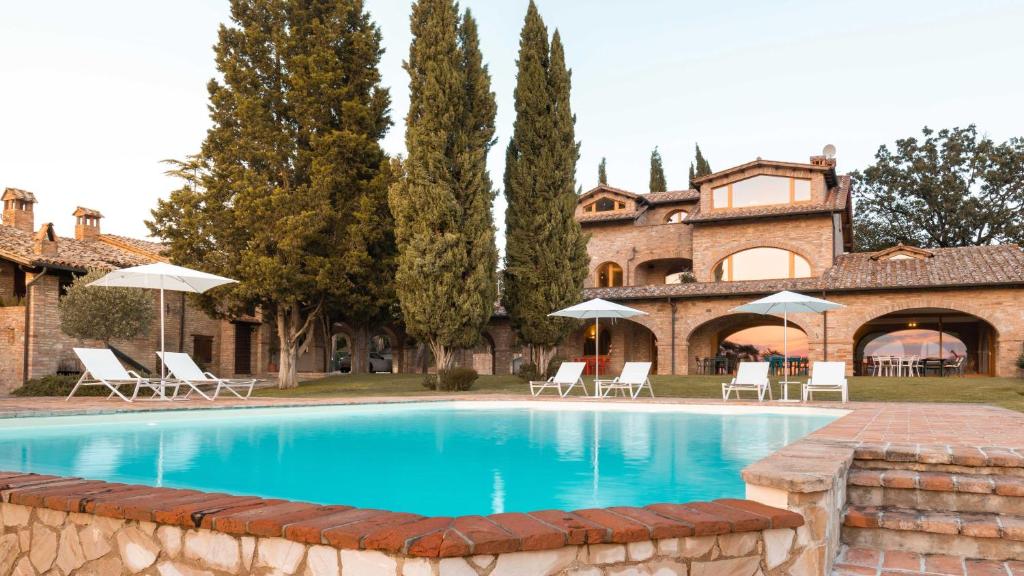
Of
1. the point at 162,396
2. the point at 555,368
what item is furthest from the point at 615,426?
the point at 555,368

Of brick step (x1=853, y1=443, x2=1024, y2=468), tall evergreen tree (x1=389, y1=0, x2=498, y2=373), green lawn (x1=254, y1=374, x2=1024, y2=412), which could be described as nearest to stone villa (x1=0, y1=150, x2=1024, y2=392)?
green lawn (x1=254, y1=374, x2=1024, y2=412)

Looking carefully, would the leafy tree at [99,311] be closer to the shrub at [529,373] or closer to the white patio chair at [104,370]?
the white patio chair at [104,370]

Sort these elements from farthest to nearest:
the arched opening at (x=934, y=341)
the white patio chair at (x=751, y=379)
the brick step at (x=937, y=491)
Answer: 1. the arched opening at (x=934, y=341)
2. the white patio chair at (x=751, y=379)
3. the brick step at (x=937, y=491)

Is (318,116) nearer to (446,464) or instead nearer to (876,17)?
(876,17)

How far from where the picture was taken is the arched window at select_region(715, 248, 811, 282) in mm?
25062

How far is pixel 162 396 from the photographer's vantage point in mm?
13789

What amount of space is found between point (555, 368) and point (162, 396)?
36.7ft

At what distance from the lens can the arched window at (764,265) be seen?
25.1 metres

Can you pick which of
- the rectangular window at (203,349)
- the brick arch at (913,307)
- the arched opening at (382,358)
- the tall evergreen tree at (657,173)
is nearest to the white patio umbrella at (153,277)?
the rectangular window at (203,349)

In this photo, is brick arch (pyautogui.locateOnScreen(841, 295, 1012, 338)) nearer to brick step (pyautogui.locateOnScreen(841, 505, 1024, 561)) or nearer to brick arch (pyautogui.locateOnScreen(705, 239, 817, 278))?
brick arch (pyautogui.locateOnScreen(705, 239, 817, 278))

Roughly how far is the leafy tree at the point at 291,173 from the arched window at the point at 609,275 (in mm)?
10736

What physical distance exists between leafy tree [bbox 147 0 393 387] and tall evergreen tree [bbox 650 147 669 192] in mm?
18796

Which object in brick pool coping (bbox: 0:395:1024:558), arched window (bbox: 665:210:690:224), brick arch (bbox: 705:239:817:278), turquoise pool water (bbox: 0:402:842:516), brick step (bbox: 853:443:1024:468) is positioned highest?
arched window (bbox: 665:210:690:224)

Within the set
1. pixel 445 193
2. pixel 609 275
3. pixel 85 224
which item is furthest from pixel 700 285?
pixel 85 224
